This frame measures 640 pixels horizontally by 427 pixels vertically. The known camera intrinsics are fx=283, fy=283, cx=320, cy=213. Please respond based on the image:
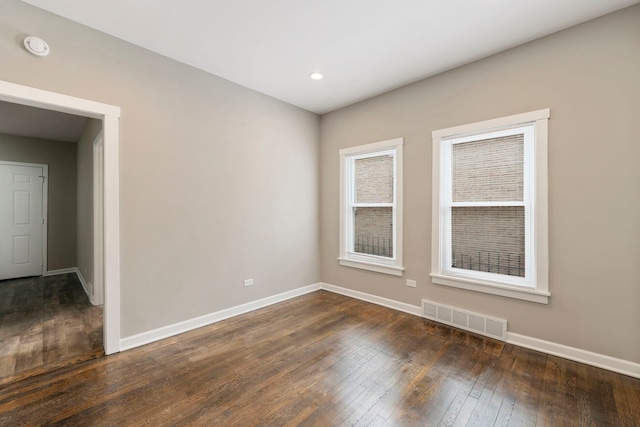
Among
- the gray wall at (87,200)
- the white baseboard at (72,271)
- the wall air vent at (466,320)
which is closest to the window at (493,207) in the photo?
the wall air vent at (466,320)

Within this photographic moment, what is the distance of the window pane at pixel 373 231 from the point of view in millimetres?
4070

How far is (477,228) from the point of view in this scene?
3.22 meters

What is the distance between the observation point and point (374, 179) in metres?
4.22

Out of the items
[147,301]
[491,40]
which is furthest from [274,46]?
[147,301]

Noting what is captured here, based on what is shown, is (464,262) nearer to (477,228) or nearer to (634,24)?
(477,228)

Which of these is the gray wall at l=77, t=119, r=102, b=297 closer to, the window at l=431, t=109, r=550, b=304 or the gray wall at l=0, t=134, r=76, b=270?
the gray wall at l=0, t=134, r=76, b=270

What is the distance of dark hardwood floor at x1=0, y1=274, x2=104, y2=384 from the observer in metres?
2.50

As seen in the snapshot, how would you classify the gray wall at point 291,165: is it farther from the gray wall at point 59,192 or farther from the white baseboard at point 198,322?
the gray wall at point 59,192

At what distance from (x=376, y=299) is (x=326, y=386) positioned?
2.03 metres

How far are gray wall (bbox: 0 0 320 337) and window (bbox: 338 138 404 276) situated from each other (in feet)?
2.70

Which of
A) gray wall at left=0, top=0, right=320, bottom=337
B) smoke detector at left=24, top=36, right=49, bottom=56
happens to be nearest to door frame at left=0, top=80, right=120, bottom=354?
gray wall at left=0, top=0, right=320, bottom=337

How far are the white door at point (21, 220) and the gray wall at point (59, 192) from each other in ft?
0.48

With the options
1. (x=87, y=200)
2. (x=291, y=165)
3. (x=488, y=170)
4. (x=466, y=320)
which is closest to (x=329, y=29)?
(x=291, y=165)

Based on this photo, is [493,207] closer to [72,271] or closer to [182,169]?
[182,169]
